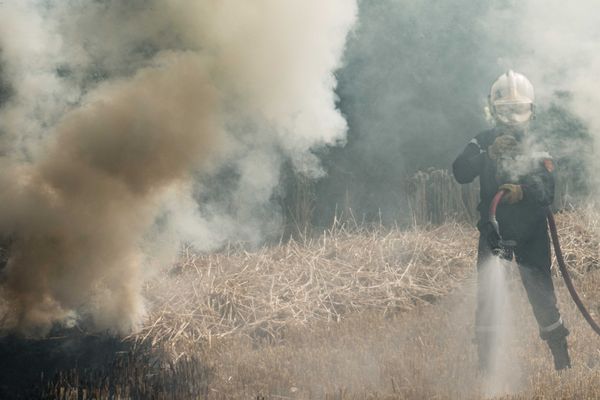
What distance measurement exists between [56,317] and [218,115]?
2.81 meters

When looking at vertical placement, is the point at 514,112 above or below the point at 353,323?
above

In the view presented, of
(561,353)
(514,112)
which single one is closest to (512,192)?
(514,112)

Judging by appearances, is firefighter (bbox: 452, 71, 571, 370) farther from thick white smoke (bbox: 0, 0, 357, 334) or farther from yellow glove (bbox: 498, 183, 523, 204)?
thick white smoke (bbox: 0, 0, 357, 334)

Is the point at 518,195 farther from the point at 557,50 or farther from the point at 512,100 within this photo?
the point at 557,50

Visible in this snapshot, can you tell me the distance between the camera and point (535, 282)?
545 cm

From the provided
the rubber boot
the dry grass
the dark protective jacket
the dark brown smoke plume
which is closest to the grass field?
the dry grass

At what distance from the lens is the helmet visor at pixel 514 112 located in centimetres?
540

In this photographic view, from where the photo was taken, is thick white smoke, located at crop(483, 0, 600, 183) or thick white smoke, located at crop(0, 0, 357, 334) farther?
thick white smoke, located at crop(483, 0, 600, 183)

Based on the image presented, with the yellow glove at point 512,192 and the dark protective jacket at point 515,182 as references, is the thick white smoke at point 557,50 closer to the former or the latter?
the dark protective jacket at point 515,182

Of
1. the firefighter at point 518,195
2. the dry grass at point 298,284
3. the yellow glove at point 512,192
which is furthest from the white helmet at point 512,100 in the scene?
the dry grass at point 298,284

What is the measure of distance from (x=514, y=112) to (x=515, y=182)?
23.1 inches

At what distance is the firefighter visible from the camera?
533 centimetres

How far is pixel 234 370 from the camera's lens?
18.5 feet

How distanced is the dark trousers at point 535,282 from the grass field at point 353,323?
0.41 metres
